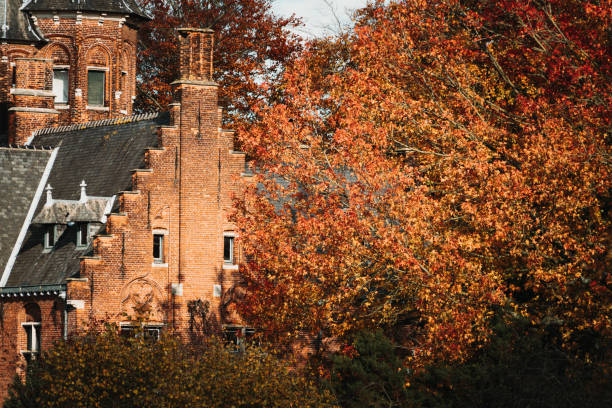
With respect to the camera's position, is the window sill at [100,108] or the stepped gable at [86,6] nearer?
the window sill at [100,108]

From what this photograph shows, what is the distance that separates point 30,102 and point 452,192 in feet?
64.8

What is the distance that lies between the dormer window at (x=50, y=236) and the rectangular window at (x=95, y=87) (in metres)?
12.1

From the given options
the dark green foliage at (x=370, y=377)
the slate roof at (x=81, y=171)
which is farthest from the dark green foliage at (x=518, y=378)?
the slate roof at (x=81, y=171)

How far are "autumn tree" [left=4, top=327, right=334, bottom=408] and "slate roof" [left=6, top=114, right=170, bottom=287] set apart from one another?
30.2ft

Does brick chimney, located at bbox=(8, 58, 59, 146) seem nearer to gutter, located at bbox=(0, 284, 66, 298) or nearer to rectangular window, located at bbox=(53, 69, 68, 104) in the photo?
rectangular window, located at bbox=(53, 69, 68, 104)

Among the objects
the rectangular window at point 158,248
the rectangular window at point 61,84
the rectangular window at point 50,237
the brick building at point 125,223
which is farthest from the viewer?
the rectangular window at point 61,84

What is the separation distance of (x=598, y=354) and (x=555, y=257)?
11.7ft

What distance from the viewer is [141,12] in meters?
48.1

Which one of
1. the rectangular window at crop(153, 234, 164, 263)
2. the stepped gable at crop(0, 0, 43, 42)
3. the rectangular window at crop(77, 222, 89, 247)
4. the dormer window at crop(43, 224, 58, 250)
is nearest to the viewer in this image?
the rectangular window at crop(153, 234, 164, 263)

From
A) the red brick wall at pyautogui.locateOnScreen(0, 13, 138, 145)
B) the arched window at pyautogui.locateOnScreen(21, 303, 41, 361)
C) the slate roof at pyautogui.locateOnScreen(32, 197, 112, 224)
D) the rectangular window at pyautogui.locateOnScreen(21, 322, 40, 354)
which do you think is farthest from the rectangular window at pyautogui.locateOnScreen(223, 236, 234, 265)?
the red brick wall at pyautogui.locateOnScreen(0, 13, 138, 145)

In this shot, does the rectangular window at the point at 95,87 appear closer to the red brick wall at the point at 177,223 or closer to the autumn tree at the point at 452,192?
the red brick wall at the point at 177,223

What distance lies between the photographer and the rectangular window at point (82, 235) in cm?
3484

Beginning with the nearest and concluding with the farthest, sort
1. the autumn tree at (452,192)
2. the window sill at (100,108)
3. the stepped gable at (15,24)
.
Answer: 1. the autumn tree at (452,192)
2. the window sill at (100,108)
3. the stepped gable at (15,24)

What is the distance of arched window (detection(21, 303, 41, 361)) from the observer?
34.4m
